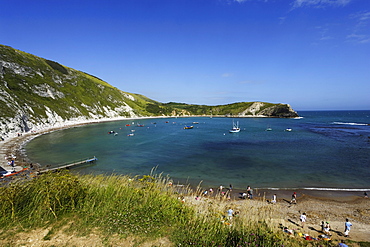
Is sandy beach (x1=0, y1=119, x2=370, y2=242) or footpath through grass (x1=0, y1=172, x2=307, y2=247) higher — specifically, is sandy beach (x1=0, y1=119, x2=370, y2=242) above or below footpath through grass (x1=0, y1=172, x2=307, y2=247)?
below

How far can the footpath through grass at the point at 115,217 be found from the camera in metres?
7.82

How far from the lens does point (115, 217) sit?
28.9ft

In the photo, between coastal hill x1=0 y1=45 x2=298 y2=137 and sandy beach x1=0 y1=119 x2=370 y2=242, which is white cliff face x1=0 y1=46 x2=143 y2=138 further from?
sandy beach x1=0 y1=119 x2=370 y2=242

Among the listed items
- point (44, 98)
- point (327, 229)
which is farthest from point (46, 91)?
point (327, 229)

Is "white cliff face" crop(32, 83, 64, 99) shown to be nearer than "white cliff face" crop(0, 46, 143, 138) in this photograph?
No

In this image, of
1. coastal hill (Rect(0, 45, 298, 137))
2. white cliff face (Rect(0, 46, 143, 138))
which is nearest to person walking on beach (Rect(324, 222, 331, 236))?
white cliff face (Rect(0, 46, 143, 138))

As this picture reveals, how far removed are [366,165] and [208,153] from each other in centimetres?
3035

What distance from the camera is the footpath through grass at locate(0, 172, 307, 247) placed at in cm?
782

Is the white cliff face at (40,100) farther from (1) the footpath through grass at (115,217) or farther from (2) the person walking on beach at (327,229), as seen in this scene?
(2) the person walking on beach at (327,229)

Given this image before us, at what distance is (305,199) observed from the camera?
23.7 metres

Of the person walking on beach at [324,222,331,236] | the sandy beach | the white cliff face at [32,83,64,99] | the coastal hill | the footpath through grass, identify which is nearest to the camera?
the footpath through grass

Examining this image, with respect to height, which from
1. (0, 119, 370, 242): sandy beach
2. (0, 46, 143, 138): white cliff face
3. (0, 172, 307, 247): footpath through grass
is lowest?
(0, 119, 370, 242): sandy beach

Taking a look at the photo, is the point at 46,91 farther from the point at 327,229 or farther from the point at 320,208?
the point at 327,229

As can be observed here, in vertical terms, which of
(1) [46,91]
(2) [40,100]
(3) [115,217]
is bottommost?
(3) [115,217]
